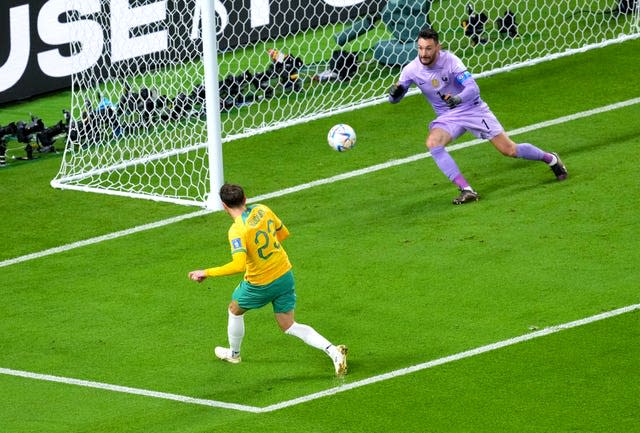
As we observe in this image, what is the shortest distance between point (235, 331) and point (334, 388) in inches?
35.8

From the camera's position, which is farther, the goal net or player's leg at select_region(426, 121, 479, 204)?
the goal net

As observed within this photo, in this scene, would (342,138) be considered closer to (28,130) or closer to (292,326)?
(292,326)

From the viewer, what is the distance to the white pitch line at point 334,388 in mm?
10289

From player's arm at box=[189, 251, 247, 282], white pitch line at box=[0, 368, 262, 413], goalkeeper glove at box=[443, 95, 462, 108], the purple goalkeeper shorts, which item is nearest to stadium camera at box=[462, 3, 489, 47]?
the purple goalkeeper shorts

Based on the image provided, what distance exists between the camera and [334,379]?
10.7m

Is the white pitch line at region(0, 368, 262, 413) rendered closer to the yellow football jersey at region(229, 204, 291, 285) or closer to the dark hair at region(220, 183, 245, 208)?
the yellow football jersey at region(229, 204, 291, 285)

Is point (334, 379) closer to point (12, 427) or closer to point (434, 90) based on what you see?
point (12, 427)

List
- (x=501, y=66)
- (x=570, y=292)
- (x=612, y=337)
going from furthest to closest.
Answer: (x=501, y=66)
(x=570, y=292)
(x=612, y=337)

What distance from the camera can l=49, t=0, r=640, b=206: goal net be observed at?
16.1 metres

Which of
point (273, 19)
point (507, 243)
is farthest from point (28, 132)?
point (507, 243)

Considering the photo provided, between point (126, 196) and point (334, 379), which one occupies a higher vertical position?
point (334, 379)

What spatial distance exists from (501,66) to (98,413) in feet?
31.6

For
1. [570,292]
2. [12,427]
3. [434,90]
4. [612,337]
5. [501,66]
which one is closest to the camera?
[12,427]

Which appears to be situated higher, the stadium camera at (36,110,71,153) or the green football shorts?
the green football shorts
